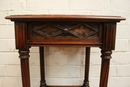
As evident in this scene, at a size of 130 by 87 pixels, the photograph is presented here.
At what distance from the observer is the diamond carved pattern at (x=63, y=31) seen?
0.66 m

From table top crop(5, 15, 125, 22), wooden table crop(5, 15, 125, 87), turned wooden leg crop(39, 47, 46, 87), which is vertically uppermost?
table top crop(5, 15, 125, 22)

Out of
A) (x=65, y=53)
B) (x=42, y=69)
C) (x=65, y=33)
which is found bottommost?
(x=42, y=69)

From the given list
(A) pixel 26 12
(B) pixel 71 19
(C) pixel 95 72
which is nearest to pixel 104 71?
(B) pixel 71 19

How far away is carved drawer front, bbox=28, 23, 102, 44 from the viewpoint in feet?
2.16

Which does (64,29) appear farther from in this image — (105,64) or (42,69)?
(42,69)

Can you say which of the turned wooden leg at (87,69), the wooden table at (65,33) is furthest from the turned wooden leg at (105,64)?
the turned wooden leg at (87,69)

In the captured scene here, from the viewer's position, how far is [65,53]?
1.11 meters

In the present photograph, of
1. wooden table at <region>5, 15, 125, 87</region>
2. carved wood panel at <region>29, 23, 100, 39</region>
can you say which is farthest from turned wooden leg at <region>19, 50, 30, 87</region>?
carved wood panel at <region>29, 23, 100, 39</region>

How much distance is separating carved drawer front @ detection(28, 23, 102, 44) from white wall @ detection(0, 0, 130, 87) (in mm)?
423

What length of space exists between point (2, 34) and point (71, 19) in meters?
0.67

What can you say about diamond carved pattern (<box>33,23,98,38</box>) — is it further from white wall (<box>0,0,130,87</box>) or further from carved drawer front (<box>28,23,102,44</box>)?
white wall (<box>0,0,130,87</box>)

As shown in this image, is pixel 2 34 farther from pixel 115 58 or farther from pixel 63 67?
pixel 115 58

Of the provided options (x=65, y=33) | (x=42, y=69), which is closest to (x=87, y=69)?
(x=42, y=69)

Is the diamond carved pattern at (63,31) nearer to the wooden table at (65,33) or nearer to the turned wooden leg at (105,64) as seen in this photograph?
the wooden table at (65,33)
